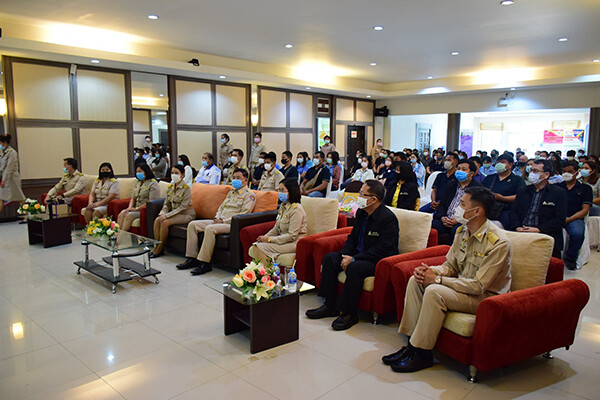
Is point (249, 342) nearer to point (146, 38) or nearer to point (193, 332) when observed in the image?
point (193, 332)

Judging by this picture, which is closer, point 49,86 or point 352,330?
point 352,330

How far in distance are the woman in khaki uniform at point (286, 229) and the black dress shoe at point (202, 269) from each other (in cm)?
88

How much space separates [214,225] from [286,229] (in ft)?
3.42

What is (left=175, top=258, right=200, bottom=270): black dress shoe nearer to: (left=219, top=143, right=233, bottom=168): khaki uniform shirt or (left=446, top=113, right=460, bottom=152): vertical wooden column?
(left=219, top=143, right=233, bottom=168): khaki uniform shirt

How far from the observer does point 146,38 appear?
8312 millimetres

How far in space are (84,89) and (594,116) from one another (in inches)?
493

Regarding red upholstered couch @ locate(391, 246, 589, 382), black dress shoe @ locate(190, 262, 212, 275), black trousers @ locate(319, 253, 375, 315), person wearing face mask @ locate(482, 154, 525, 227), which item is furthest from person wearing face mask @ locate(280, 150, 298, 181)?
red upholstered couch @ locate(391, 246, 589, 382)

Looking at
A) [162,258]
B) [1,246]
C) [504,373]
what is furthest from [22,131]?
[504,373]

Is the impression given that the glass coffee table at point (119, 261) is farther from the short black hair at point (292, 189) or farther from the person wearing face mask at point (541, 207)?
the person wearing face mask at point (541, 207)

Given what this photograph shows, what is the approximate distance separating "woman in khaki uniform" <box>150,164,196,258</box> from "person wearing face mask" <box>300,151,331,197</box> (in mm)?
2366

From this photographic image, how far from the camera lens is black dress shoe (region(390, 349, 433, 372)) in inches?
110

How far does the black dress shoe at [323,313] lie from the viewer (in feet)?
12.1

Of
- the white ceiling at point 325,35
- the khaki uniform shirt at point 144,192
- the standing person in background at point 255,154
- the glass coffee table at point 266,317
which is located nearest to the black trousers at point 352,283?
the glass coffee table at point 266,317

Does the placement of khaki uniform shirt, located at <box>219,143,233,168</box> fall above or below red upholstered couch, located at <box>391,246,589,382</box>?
above
